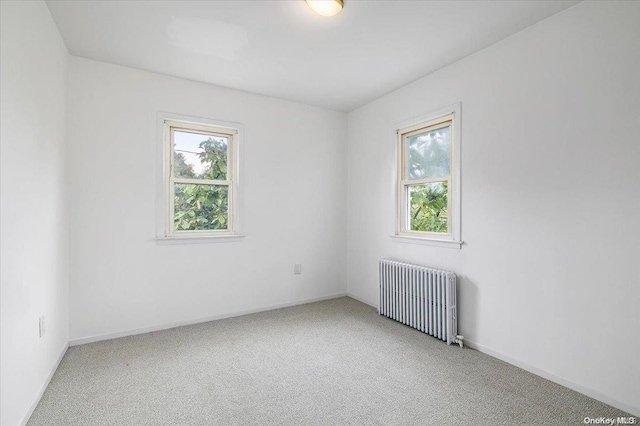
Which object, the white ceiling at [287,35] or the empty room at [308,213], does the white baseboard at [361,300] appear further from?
the white ceiling at [287,35]

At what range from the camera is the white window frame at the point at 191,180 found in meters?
3.27

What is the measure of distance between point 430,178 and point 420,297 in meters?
1.26

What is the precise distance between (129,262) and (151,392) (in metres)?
1.44

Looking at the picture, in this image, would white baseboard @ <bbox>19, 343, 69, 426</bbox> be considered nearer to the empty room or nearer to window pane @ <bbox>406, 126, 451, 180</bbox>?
the empty room

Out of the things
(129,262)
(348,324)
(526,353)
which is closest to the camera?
(526,353)

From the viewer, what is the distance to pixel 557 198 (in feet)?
7.43

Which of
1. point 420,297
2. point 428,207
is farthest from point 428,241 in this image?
point 420,297

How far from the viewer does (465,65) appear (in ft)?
9.53

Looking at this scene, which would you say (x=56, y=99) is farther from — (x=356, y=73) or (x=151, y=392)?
(x=356, y=73)

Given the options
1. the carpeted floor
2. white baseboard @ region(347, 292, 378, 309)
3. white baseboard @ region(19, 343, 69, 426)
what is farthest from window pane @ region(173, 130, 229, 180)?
white baseboard @ region(347, 292, 378, 309)

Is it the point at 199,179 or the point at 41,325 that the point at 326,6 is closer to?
the point at 199,179

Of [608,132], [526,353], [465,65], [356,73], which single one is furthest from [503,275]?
[356,73]

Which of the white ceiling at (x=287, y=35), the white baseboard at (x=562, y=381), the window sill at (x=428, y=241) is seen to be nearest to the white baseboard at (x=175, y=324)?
the window sill at (x=428, y=241)

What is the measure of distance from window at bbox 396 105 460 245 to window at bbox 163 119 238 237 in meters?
2.03
